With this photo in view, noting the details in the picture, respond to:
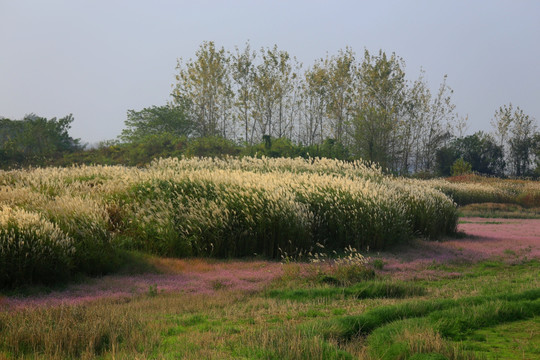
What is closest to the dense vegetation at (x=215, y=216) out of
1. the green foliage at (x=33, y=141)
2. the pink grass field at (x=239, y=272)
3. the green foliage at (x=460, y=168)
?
the pink grass field at (x=239, y=272)

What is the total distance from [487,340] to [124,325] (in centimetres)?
376

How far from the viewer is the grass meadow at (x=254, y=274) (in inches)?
201

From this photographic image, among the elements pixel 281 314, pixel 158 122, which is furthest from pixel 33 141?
pixel 281 314

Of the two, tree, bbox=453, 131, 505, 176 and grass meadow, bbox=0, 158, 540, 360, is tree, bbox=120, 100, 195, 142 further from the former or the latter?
grass meadow, bbox=0, 158, 540, 360

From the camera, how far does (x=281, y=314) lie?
6.49m

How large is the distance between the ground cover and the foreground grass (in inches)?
0.6

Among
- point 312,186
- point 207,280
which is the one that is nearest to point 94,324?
point 207,280

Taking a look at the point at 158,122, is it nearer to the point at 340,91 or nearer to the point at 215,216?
the point at 340,91

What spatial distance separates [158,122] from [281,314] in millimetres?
48492

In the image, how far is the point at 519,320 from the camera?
6.23 meters

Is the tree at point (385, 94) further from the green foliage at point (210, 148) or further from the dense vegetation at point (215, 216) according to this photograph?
the dense vegetation at point (215, 216)

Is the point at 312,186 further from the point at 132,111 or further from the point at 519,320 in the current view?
the point at 132,111

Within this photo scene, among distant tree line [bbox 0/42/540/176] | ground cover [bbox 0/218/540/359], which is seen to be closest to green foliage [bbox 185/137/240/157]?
distant tree line [bbox 0/42/540/176]

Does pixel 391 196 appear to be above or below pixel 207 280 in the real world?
above
